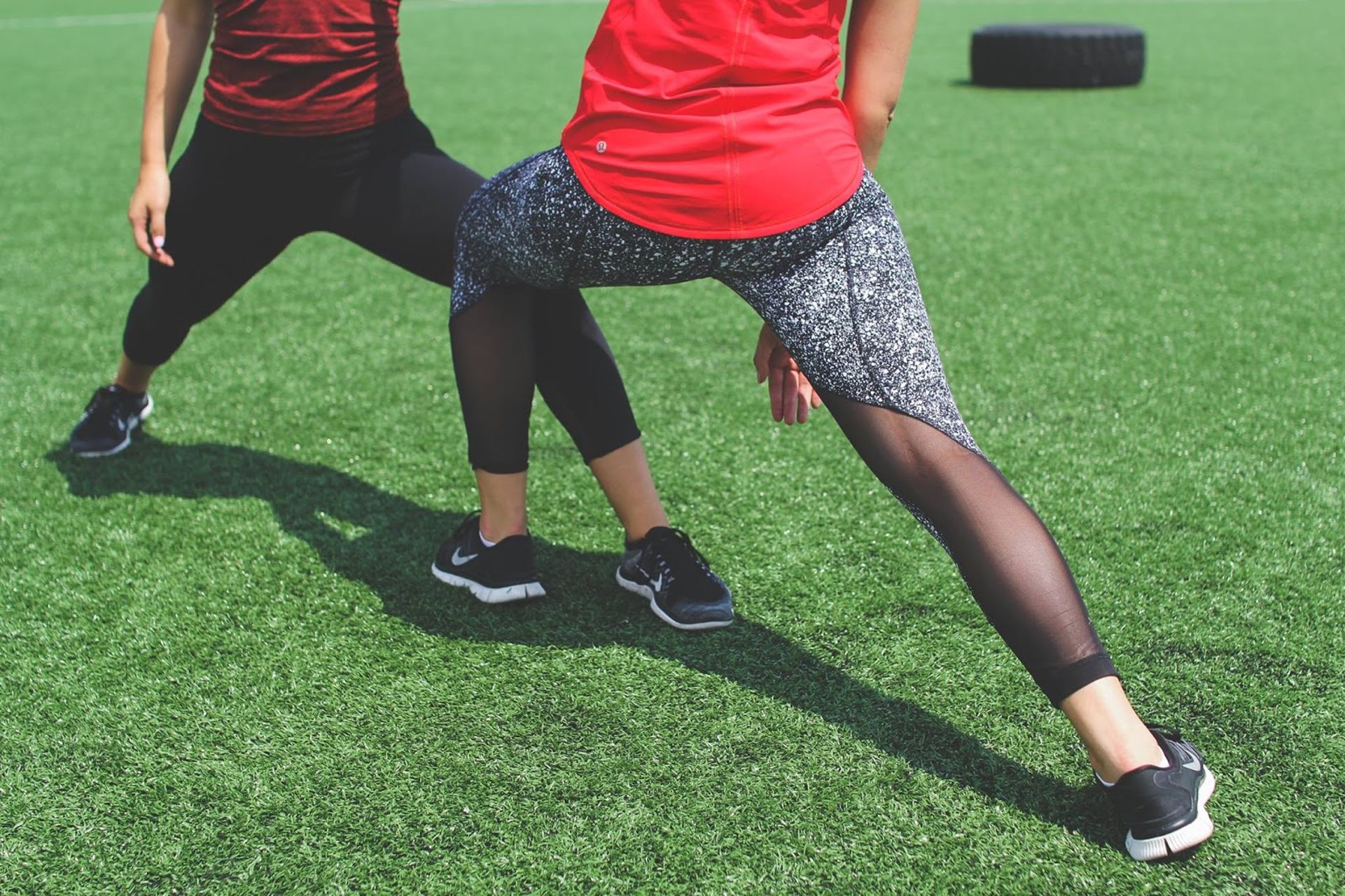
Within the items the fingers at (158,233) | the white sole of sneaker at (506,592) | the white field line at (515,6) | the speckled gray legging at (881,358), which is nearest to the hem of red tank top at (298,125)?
the fingers at (158,233)

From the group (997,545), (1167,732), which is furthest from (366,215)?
(1167,732)

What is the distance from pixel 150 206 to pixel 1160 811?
2.32 meters

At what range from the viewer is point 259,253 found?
3.05m

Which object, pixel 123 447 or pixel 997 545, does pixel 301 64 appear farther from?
pixel 997 545

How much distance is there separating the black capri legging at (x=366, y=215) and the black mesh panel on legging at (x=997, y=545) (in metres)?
0.80

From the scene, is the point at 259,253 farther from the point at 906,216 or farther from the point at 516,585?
the point at 906,216

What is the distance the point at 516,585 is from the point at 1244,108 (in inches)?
301

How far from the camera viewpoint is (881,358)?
1.98 meters

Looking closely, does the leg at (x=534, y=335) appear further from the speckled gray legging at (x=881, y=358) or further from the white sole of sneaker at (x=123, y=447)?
the white sole of sneaker at (x=123, y=447)

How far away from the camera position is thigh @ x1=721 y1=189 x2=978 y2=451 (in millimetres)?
1984

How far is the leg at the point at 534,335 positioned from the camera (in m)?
2.65

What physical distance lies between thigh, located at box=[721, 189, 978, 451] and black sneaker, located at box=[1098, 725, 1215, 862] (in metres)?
0.55

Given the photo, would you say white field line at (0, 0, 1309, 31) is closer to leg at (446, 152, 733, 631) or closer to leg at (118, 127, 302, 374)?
leg at (118, 127, 302, 374)

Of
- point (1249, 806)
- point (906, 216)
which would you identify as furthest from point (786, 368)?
point (906, 216)
